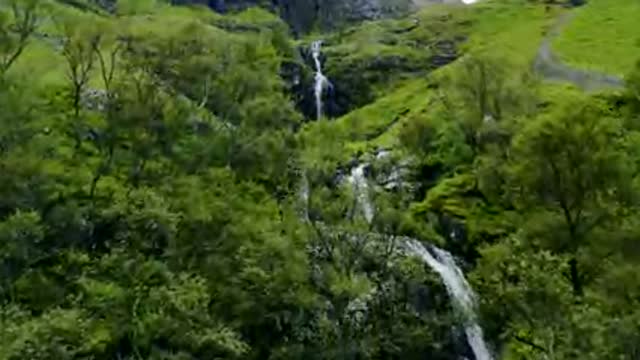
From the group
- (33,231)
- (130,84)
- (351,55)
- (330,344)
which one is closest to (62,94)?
(130,84)

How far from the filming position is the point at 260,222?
246 feet

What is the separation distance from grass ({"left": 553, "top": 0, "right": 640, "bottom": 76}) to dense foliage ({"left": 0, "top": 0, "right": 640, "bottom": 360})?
179 feet

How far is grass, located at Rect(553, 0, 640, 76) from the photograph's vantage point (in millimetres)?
146375

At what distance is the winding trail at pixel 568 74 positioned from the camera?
13400cm

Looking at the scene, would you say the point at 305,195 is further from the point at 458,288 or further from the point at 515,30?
the point at 515,30

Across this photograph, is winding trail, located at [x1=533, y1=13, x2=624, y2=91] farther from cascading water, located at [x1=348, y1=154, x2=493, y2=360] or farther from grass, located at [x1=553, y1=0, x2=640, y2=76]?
cascading water, located at [x1=348, y1=154, x2=493, y2=360]

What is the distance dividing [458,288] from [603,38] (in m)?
100

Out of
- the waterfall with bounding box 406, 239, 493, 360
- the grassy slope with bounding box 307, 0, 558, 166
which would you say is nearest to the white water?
the grassy slope with bounding box 307, 0, 558, 166

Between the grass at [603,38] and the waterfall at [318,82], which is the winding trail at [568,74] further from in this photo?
the waterfall at [318,82]

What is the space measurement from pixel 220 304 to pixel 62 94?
38626 millimetres

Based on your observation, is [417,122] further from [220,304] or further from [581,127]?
[220,304]

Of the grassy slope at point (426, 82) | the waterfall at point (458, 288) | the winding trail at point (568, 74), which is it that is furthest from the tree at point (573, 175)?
the winding trail at point (568, 74)

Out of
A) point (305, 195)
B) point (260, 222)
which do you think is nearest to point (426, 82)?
point (305, 195)

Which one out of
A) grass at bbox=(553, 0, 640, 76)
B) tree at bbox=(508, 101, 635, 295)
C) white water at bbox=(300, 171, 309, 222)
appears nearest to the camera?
tree at bbox=(508, 101, 635, 295)
